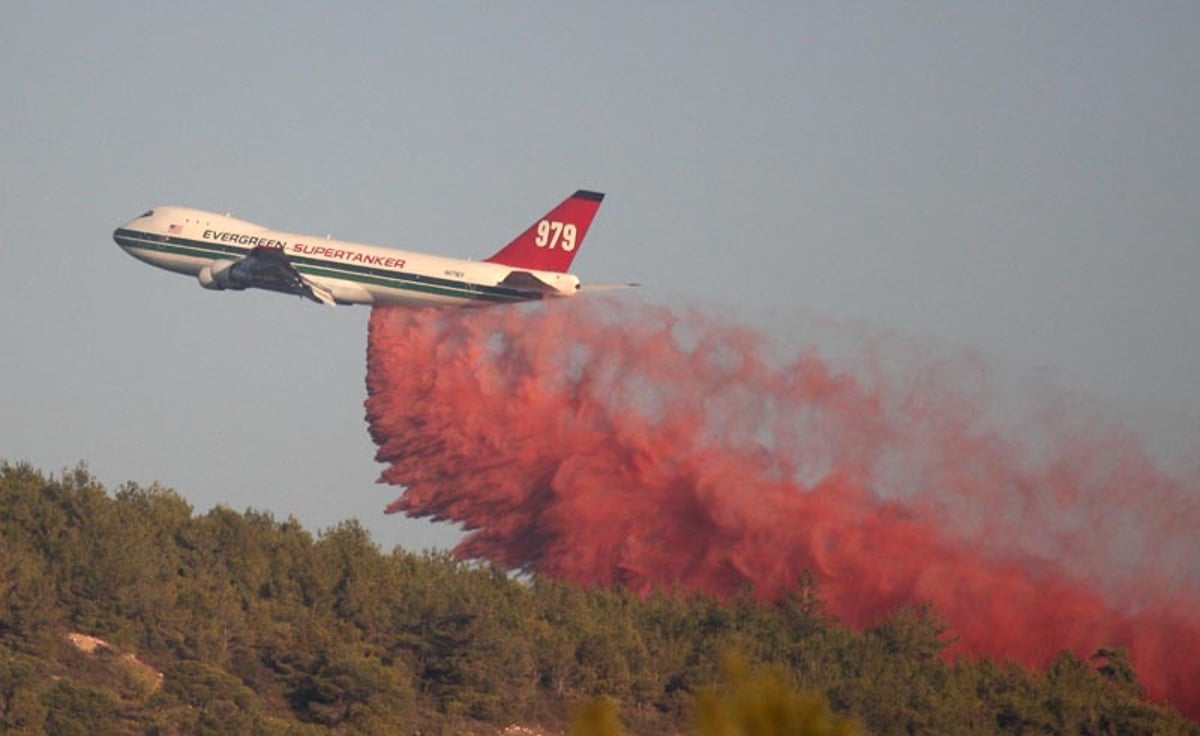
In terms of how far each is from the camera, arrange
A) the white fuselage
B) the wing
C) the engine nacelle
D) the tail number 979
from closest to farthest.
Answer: the white fuselage < the wing < the engine nacelle < the tail number 979

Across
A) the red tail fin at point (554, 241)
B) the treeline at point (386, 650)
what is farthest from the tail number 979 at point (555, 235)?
the treeline at point (386, 650)

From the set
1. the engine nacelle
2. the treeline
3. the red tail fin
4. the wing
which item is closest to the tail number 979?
the red tail fin

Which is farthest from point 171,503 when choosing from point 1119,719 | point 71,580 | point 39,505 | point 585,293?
point 1119,719

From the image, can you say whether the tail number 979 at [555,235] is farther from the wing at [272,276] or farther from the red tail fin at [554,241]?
the wing at [272,276]

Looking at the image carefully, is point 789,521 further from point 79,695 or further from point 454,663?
point 79,695

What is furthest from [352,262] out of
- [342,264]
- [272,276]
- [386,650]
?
[386,650]

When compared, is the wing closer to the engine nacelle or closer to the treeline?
the engine nacelle
